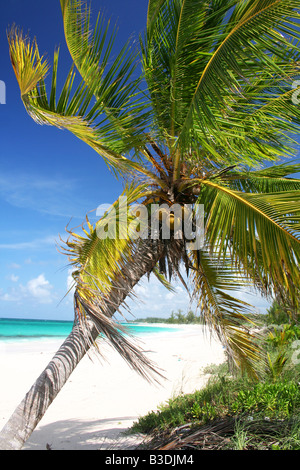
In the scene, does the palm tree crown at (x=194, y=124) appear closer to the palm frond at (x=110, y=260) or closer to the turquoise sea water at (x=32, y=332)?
the palm frond at (x=110, y=260)

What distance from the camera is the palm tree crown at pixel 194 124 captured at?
320 cm

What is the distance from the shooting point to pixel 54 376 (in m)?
3.36

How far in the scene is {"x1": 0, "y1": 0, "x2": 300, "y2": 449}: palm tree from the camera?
10.4 ft

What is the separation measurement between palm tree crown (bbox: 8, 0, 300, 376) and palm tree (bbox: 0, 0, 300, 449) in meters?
0.01

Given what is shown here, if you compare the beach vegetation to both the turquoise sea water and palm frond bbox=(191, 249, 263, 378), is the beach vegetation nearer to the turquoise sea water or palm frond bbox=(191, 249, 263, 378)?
palm frond bbox=(191, 249, 263, 378)

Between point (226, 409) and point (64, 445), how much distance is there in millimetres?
2576

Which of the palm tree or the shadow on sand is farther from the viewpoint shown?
the shadow on sand

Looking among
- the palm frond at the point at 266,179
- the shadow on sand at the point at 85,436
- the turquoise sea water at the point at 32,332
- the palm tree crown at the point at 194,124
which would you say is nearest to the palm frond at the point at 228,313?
the palm tree crown at the point at 194,124

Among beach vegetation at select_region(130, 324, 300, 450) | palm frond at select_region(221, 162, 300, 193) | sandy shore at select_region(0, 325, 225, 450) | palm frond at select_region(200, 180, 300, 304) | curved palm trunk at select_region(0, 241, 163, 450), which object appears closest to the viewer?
palm frond at select_region(200, 180, 300, 304)

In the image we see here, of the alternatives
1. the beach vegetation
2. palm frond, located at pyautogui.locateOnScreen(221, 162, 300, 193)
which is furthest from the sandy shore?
palm frond, located at pyautogui.locateOnScreen(221, 162, 300, 193)

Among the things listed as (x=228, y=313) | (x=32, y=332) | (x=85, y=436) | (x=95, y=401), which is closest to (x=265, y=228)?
(x=228, y=313)

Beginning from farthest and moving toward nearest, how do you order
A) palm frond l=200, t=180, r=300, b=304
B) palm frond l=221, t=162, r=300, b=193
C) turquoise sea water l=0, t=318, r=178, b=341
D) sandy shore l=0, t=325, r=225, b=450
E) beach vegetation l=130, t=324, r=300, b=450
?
turquoise sea water l=0, t=318, r=178, b=341 → sandy shore l=0, t=325, r=225, b=450 → palm frond l=221, t=162, r=300, b=193 → beach vegetation l=130, t=324, r=300, b=450 → palm frond l=200, t=180, r=300, b=304

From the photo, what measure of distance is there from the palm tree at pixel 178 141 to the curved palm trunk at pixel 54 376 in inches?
0.5

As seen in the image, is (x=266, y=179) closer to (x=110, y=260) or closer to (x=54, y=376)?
(x=110, y=260)
